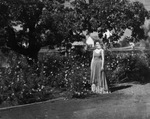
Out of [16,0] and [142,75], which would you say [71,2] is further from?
[142,75]

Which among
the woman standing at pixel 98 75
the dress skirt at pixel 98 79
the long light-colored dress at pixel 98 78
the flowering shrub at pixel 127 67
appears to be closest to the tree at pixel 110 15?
the flowering shrub at pixel 127 67

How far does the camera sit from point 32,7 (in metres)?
13.4

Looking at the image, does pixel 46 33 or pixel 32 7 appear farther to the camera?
pixel 46 33

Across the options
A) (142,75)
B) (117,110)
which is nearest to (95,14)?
(142,75)

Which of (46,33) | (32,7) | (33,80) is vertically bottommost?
(33,80)

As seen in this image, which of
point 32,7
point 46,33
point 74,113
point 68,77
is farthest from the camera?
point 46,33

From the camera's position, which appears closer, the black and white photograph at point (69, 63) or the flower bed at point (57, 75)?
the black and white photograph at point (69, 63)

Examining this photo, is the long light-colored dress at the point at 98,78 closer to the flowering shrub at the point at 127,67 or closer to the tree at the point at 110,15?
the tree at the point at 110,15

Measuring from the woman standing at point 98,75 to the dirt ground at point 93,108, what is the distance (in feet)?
1.39

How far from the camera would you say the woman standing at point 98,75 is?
41.8 feet

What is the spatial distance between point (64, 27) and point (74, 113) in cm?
487

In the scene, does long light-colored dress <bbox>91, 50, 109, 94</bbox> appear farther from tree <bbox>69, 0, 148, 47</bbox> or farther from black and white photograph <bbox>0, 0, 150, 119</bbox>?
tree <bbox>69, 0, 148, 47</bbox>

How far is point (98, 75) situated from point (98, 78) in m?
0.11

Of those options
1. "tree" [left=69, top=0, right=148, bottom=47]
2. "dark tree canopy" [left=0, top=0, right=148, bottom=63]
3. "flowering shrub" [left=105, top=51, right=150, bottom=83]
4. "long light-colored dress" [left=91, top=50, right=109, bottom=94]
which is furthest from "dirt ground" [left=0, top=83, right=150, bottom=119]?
"dark tree canopy" [left=0, top=0, right=148, bottom=63]
